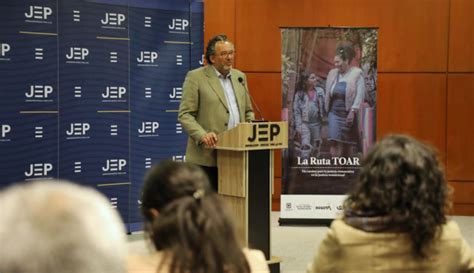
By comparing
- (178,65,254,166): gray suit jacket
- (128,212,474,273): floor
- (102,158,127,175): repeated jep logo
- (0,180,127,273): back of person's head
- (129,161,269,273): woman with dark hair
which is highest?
(178,65,254,166): gray suit jacket

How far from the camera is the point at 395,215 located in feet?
7.20

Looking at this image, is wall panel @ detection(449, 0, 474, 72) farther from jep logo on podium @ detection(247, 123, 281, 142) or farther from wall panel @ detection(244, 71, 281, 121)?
jep logo on podium @ detection(247, 123, 281, 142)

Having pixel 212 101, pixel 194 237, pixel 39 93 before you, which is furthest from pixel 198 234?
pixel 39 93

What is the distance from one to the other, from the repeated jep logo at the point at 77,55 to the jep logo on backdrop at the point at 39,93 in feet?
0.91

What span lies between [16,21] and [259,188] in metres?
2.19

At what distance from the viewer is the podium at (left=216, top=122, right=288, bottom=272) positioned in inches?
187

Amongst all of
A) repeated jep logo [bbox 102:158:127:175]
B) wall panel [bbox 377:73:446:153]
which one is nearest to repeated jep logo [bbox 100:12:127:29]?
repeated jep logo [bbox 102:158:127:175]

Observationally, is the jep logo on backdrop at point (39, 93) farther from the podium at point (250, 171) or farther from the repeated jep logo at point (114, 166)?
the podium at point (250, 171)

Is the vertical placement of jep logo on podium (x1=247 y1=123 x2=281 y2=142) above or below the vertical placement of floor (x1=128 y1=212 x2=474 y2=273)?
above

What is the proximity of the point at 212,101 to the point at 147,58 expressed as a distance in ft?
4.87

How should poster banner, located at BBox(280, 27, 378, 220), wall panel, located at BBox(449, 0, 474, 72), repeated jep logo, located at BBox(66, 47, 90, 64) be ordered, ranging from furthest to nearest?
wall panel, located at BBox(449, 0, 474, 72) → poster banner, located at BBox(280, 27, 378, 220) → repeated jep logo, located at BBox(66, 47, 90, 64)

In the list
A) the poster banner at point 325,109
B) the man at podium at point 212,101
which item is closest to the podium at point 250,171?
the man at podium at point 212,101

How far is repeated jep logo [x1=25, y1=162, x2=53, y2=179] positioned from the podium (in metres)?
1.53

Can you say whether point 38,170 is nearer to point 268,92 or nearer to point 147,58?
point 147,58
